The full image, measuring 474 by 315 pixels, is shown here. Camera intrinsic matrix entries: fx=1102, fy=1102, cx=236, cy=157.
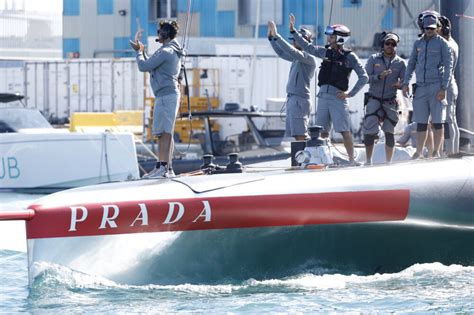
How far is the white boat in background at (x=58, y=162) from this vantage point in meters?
15.5

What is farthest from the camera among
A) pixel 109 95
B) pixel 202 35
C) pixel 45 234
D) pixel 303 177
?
pixel 202 35

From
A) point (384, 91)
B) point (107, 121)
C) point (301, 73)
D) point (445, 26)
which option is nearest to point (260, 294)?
point (384, 91)

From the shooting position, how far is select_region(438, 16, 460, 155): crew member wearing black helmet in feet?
32.1

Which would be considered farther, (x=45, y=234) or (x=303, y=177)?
(x=303, y=177)

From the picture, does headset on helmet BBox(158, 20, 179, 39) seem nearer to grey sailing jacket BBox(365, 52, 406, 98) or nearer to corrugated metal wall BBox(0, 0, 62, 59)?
grey sailing jacket BBox(365, 52, 406, 98)

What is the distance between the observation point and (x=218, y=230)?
25.5 ft

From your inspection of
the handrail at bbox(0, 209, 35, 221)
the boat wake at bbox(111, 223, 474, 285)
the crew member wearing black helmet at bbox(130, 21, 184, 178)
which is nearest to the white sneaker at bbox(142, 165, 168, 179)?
the crew member wearing black helmet at bbox(130, 21, 184, 178)

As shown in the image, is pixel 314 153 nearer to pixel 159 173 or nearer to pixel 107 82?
pixel 159 173

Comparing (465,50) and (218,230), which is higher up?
(465,50)

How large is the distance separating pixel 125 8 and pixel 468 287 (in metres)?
27.3

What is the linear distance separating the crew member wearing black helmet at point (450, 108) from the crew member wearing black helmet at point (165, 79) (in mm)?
2379

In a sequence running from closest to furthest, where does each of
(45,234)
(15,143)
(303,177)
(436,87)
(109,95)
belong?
1. (45,234)
2. (303,177)
3. (436,87)
4. (15,143)
5. (109,95)

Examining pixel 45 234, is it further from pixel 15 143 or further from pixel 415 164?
pixel 15 143

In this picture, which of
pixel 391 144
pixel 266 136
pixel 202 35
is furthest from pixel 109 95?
pixel 391 144
